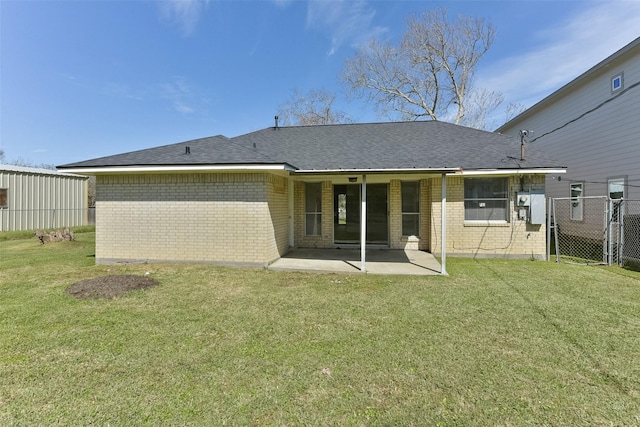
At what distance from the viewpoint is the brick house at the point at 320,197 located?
26.0 feet

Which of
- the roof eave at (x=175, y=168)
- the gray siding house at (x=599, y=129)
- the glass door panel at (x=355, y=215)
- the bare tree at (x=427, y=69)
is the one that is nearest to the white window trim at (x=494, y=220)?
the gray siding house at (x=599, y=129)

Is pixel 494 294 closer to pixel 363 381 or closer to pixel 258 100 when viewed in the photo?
pixel 363 381

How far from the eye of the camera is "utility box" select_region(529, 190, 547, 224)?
8.89 meters

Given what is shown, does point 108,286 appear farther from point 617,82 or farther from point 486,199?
point 617,82

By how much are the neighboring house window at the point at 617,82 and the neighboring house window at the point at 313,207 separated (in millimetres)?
10381

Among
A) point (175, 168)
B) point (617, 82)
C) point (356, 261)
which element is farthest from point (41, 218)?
point (617, 82)

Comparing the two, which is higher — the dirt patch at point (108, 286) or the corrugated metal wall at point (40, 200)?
the corrugated metal wall at point (40, 200)

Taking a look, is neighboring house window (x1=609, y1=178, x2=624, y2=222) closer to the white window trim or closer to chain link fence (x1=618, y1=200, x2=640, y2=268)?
chain link fence (x1=618, y1=200, x2=640, y2=268)

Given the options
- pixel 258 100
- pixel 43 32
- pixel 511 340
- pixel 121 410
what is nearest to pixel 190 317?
pixel 121 410

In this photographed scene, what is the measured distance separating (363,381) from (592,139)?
44.1ft

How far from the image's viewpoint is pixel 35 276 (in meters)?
7.04

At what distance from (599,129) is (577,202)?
110 inches

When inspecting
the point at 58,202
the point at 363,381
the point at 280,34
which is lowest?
the point at 363,381

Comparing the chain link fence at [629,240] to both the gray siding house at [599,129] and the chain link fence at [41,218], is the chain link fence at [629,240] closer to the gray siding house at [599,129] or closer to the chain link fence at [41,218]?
the gray siding house at [599,129]
